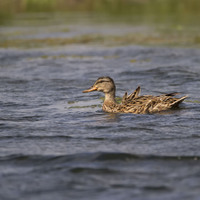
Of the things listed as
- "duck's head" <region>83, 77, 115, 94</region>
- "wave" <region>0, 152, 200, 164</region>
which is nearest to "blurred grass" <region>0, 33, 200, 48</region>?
"duck's head" <region>83, 77, 115, 94</region>

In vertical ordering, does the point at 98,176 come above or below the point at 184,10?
below

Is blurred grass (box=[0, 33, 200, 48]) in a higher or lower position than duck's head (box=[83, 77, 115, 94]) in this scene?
higher

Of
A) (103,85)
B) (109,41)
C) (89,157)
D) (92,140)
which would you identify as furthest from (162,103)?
(109,41)

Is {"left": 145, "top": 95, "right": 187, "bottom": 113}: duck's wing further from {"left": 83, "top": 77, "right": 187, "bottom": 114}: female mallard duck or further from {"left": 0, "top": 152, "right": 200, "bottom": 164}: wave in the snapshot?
{"left": 0, "top": 152, "right": 200, "bottom": 164}: wave

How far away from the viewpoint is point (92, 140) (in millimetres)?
9195

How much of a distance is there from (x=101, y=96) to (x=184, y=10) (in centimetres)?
2591

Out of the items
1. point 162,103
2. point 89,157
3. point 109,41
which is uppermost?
point 109,41

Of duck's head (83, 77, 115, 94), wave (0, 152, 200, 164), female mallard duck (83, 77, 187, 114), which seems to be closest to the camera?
wave (0, 152, 200, 164)

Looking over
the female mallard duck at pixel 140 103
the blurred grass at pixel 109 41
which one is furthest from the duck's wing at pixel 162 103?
the blurred grass at pixel 109 41

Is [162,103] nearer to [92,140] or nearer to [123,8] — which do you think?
[92,140]

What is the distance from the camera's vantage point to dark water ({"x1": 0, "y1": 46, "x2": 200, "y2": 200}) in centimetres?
689

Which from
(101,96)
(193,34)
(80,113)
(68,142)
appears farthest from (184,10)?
(68,142)

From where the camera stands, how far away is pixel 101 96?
1425 cm

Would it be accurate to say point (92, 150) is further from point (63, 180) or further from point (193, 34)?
point (193, 34)
